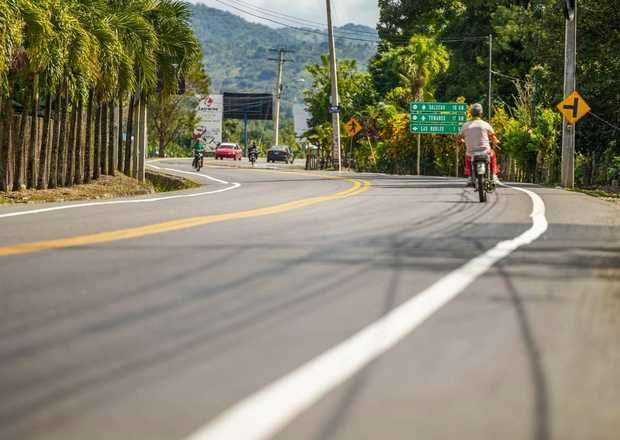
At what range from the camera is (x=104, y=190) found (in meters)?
30.9

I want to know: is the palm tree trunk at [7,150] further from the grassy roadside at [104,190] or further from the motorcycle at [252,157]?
the motorcycle at [252,157]

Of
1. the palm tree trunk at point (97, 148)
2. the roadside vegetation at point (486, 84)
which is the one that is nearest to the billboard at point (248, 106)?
the roadside vegetation at point (486, 84)

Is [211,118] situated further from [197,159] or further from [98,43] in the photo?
[98,43]

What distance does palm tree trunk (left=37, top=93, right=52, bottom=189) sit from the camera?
91.2 ft

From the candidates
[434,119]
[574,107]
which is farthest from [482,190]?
[434,119]

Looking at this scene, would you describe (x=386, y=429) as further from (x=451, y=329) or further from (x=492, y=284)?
(x=492, y=284)

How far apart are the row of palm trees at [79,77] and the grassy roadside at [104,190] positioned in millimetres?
453

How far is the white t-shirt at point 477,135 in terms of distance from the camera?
63.8ft

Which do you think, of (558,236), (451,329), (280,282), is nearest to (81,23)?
(558,236)

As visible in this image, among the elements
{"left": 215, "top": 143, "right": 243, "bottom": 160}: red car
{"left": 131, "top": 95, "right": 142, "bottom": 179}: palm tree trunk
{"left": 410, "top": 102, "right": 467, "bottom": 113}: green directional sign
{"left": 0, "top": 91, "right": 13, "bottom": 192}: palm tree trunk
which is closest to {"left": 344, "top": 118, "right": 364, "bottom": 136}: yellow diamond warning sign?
{"left": 410, "top": 102, "right": 467, "bottom": 113}: green directional sign

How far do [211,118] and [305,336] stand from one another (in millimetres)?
109583

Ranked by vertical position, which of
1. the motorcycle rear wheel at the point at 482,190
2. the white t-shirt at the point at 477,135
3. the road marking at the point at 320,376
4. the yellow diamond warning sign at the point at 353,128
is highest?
the yellow diamond warning sign at the point at 353,128

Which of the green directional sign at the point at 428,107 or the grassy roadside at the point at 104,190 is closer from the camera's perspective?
the grassy roadside at the point at 104,190

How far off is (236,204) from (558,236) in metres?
6.92
